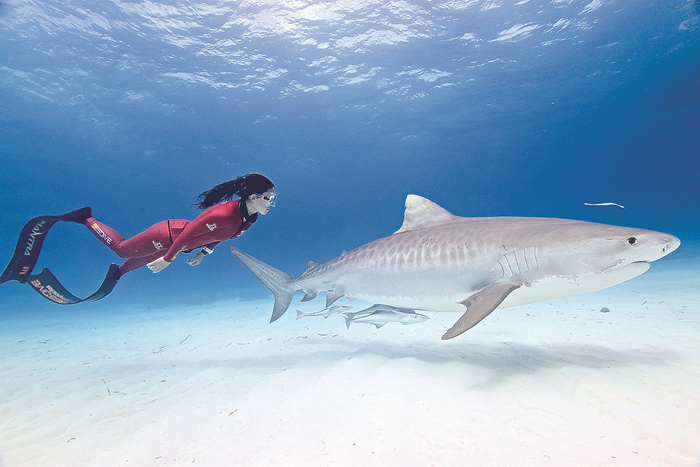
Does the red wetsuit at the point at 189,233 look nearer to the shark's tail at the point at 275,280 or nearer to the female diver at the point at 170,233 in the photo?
the female diver at the point at 170,233

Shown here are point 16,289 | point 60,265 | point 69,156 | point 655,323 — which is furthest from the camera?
point 60,265

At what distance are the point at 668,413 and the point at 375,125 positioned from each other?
3176 cm

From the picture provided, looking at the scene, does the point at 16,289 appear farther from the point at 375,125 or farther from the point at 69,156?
the point at 375,125

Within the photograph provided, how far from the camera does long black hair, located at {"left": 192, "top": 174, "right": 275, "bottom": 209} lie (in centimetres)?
392

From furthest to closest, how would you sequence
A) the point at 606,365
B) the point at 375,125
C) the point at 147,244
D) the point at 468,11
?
1. the point at 375,125
2. the point at 468,11
3. the point at 147,244
4. the point at 606,365

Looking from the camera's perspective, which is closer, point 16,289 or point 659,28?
point 659,28

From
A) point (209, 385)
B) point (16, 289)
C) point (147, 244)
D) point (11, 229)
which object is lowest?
point (16, 289)

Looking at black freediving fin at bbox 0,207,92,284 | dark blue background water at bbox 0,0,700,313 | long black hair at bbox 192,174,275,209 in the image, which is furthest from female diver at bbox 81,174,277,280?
dark blue background water at bbox 0,0,700,313

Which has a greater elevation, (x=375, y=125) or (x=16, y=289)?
(x=375, y=125)

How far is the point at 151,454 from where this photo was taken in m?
2.33

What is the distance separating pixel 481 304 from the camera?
272cm

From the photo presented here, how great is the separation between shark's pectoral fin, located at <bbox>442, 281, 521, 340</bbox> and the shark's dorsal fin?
1.47m

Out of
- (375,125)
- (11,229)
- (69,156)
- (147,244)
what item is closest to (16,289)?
(11,229)

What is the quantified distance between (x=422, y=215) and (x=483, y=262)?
1472 mm
